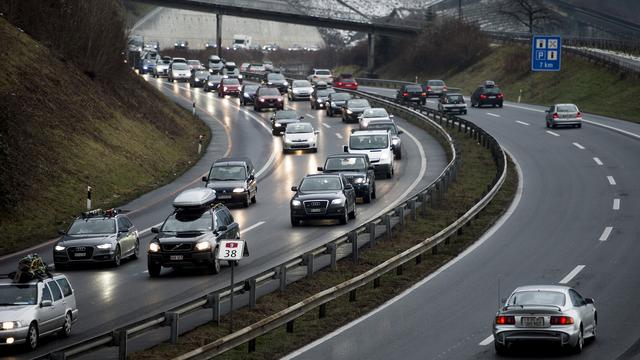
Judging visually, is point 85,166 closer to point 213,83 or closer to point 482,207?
point 482,207

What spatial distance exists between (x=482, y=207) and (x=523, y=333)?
17842mm

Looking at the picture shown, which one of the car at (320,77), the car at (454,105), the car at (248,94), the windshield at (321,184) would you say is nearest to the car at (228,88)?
the car at (248,94)

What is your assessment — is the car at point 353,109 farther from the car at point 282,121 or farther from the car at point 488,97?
the car at point 488,97

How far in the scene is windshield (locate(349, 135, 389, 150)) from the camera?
161ft

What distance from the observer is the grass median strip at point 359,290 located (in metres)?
20.5

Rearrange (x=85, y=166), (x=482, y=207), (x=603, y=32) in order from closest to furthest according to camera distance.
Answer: (x=482, y=207) → (x=85, y=166) → (x=603, y=32)

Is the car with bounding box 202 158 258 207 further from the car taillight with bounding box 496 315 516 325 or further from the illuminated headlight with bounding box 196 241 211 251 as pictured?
the car taillight with bounding box 496 315 516 325

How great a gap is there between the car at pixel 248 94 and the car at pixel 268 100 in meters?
3.18

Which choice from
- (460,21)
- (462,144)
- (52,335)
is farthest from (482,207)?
(460,21)

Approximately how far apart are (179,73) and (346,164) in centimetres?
7132

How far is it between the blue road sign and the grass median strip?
31322mm

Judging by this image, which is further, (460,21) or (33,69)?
(460,21)

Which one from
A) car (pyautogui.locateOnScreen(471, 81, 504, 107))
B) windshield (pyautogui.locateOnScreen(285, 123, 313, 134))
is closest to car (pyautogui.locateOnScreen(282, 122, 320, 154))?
windshield (pyautogui.locateOnScreen(285, 123, 313, 134))

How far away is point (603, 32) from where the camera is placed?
150 m
